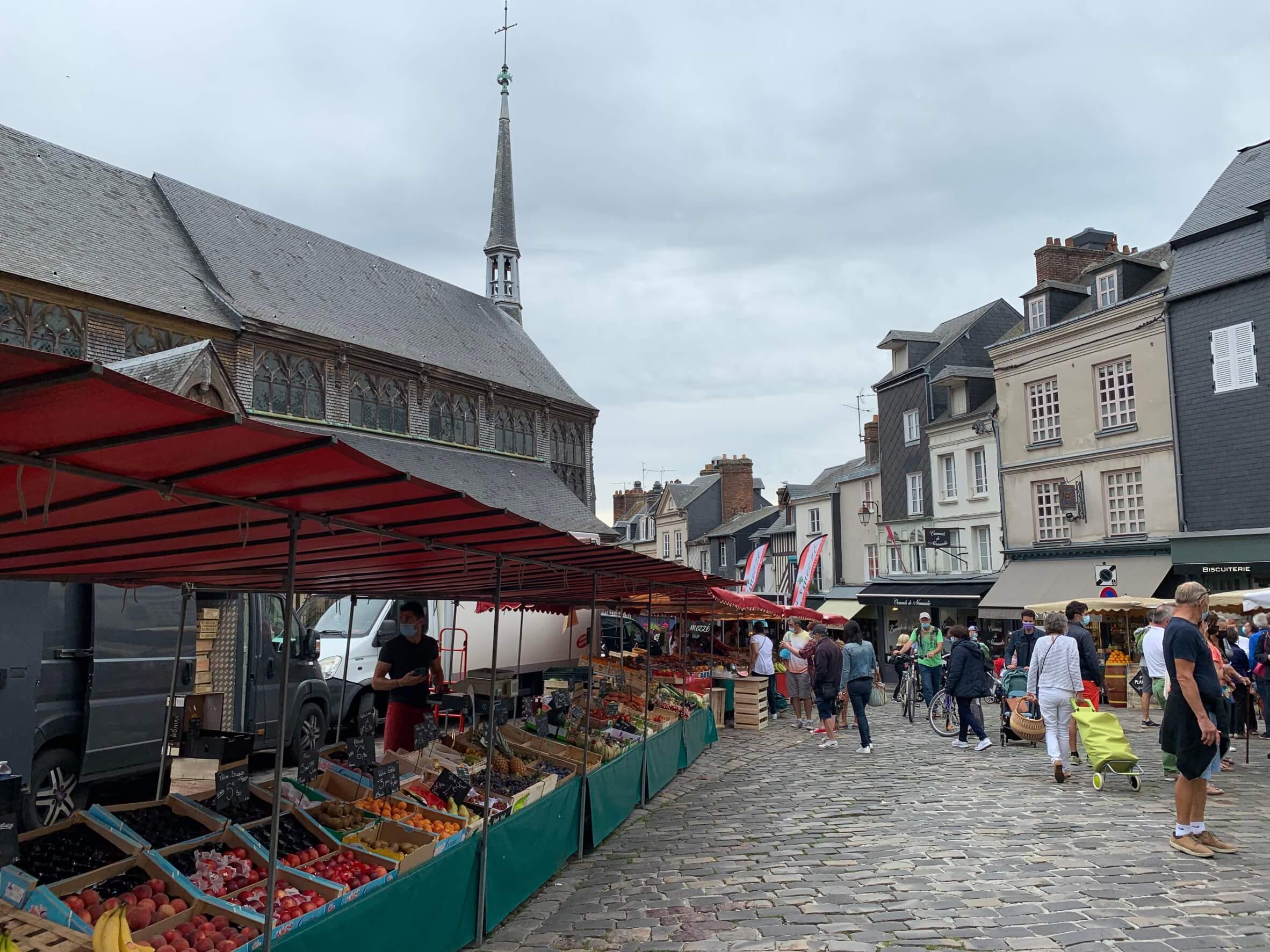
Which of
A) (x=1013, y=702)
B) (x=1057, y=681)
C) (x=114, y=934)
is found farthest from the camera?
(x=1013, y=702)

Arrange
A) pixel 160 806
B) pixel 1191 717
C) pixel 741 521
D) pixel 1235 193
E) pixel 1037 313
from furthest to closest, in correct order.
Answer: pixel 741 521 → pixel 1037 313 → pixel 1235 193 → pixel 1191 717 → pixel 160 806

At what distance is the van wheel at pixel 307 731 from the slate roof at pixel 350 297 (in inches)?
847

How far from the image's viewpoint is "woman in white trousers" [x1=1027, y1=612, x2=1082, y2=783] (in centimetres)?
938

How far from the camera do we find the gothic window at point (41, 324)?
77.9 feet

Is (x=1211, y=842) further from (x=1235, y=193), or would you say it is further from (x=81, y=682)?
(x=1235, y=193)

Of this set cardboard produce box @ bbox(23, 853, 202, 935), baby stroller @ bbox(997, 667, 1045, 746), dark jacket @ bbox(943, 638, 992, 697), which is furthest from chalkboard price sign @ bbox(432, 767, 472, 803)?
baby stroller @ bbox(997, 667, 1045, 746)

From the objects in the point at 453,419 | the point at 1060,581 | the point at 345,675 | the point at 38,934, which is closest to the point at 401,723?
the point at 345,675

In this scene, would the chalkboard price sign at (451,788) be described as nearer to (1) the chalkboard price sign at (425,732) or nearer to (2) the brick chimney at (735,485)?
(1) the chalkboard price sign at (425,732)

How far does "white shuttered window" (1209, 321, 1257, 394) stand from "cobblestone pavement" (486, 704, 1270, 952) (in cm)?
1466

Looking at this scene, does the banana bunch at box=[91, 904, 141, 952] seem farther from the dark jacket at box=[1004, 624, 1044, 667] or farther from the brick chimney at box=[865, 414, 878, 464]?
the brick chimney at box=[865, 414, 878, 464]

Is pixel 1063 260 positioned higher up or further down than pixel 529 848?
higher up

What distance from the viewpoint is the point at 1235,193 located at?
22.9 meters

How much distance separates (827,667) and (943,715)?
3258 millimetres

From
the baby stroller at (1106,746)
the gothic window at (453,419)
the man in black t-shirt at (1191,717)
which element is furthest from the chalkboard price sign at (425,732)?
the gothic window at (453,419)
